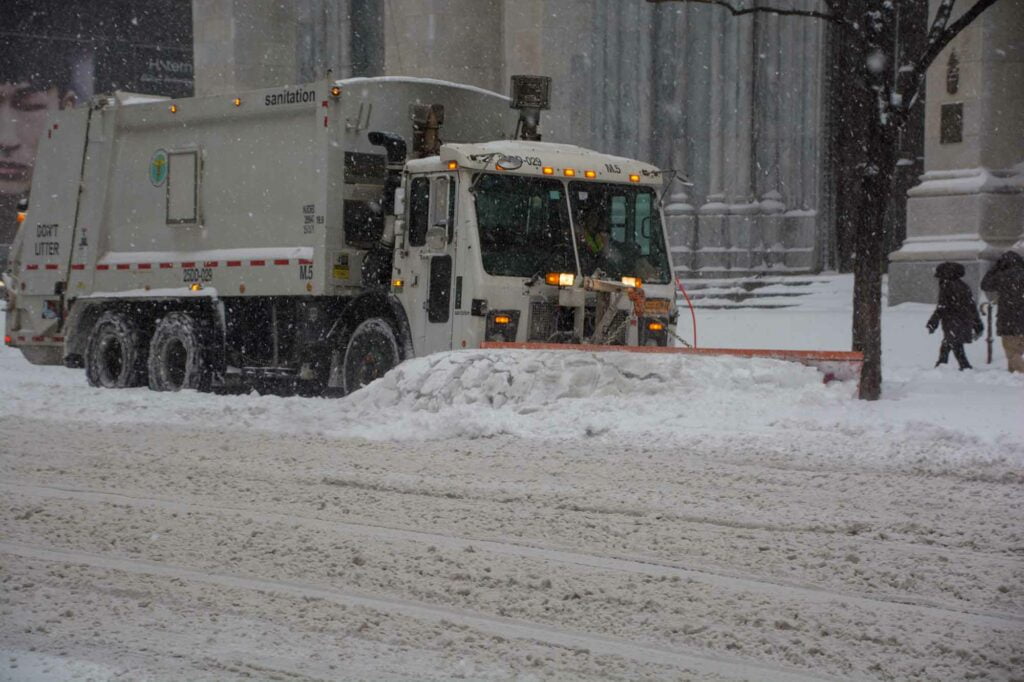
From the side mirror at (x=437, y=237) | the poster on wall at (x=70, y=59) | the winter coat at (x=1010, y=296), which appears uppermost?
the poster on wall at (x=70, y=59)

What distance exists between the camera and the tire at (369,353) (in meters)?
15.4

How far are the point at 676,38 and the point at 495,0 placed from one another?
4.37 metres

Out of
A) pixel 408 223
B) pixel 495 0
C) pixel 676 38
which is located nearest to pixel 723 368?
pixel 408 223

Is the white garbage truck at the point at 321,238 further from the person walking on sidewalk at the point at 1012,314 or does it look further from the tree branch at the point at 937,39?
the person walking on sidewalk at the point at 1012,314

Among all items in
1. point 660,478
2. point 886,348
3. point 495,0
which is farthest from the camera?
point 495,0

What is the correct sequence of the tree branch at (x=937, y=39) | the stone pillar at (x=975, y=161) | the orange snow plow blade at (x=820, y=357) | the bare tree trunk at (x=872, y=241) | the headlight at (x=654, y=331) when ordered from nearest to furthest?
the orange snow plow blade at (x=820, y=357) → the tree branch at (x=937, y=39) → the bare tree trunk at (x=872, y=241) → the headlight at (x=654, y=331) → the stone pillar at (x=975, y=161)

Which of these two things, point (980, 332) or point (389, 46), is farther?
point (389, 46)

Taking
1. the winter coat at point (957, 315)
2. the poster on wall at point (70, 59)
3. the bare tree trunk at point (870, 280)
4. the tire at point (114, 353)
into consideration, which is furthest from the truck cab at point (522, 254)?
the poster on wall at point (70, 59)

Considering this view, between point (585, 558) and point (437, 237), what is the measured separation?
26.4ft

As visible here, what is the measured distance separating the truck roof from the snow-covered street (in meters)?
2.31

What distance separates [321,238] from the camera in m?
15.9

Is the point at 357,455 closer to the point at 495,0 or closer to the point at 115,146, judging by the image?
the point at 115,146

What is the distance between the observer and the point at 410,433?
1196 centimetres

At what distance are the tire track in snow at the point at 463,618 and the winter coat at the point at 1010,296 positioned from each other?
42.5 feet
